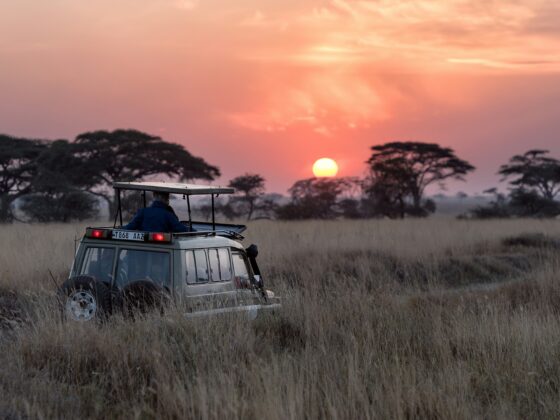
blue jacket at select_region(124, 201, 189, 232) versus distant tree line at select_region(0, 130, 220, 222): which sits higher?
distant tree line at select_region(0, 130, 220, 222)

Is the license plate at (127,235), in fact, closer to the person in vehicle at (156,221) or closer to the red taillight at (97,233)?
the red taillight at (97,233)

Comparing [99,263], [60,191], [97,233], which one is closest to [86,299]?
[99,263]

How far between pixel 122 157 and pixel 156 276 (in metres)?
31.4

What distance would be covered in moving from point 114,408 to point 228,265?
2.83 m

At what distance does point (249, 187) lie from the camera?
46219mm

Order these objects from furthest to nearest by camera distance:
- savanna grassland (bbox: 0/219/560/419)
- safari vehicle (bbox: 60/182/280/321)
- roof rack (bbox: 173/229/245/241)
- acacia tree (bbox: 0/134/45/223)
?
acacia tree (bbox: 0/134/45/223)
roof rack (bbox: 173/229/245/241)
safari vehicle (bbox: 60/182/280/321)
savanna grassland (bbox: 0/219/560/419)

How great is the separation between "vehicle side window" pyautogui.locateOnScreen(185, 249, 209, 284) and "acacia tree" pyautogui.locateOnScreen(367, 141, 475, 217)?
3975 centimetres

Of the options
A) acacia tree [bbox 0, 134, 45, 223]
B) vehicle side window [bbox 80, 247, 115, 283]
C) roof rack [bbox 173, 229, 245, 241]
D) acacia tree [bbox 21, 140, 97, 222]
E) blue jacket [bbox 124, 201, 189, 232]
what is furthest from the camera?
acacia tree [bbox 0, 134, 45, 223]

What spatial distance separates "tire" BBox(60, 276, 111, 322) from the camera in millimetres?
7598

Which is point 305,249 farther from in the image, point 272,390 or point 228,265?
point 272,390

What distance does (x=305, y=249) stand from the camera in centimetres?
1812

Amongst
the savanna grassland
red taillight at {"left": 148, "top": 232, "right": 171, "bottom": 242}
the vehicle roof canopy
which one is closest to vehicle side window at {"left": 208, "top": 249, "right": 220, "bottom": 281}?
red taillight at {"left": 148, "top": 232, "right": 171, "bottom": 242}

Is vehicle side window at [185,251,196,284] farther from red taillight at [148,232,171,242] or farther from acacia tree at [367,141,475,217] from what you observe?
acacia tree at [367,141,475,217]

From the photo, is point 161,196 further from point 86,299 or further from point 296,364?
point 296,364
